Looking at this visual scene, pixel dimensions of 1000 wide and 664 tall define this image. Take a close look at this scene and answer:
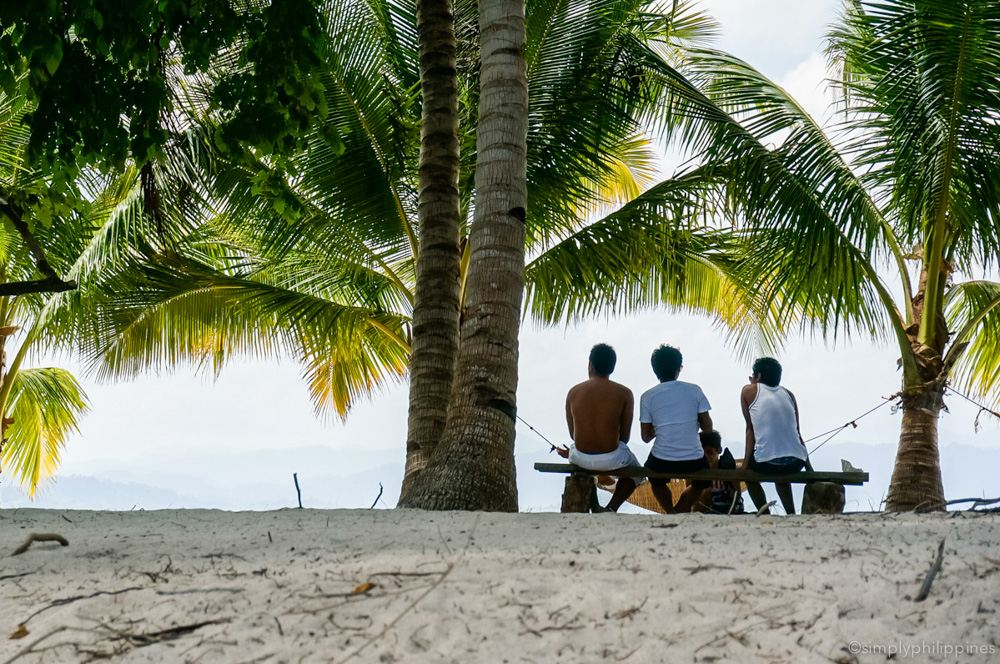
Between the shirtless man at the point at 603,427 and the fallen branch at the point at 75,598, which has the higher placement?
the shirtless man at the point at 603,427

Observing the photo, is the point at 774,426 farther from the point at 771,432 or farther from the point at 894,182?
the point at 894,182

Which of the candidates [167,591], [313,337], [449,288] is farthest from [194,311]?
[167,591]

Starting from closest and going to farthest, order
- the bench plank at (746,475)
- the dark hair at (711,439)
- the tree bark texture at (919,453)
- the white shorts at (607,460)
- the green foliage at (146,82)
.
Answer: the green foliage at (146,82) < the bench plank at (746,475) < the white shorts at (607,460) < the dark hair at (711,439) < the tree bark texture at (919,453)

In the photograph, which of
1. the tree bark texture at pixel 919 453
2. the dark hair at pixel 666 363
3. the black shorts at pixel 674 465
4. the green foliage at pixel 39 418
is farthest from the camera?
the green foliage at pixel 39 418

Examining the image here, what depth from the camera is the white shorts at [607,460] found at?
556cm

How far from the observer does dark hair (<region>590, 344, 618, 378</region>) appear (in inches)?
231

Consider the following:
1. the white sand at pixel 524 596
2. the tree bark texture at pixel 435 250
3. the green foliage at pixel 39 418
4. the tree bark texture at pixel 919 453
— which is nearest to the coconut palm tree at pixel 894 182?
the tree bark texture at pixel 919 453

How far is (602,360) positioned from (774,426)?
117 cm

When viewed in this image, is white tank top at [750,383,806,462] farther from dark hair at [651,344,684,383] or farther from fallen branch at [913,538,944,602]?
fallen branch at [913,538,944,602]

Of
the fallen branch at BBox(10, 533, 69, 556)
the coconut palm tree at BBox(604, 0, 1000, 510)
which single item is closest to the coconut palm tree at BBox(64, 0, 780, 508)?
the coconut palm tree at BBox(604, 0, 1000, 510)

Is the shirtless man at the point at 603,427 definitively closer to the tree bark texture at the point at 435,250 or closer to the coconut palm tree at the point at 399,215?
the tree bark texture at the point at 435,250

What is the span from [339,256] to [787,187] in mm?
5102

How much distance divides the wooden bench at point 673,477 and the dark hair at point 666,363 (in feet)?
2.13

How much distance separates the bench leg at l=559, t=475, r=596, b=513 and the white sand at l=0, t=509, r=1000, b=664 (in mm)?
2252
